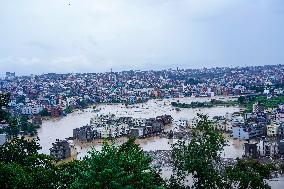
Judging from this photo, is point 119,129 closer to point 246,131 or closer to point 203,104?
point 246,131

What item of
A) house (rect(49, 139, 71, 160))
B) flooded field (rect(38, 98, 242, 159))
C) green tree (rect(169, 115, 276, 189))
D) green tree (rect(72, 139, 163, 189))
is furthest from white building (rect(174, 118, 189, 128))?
green tree (rect(72, 139, 163, 189))

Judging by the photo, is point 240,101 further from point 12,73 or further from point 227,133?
point 12,73

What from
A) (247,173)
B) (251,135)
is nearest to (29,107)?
(251,135)

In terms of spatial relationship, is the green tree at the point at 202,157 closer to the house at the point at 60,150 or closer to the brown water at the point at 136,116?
the brown water at the point at 136,116

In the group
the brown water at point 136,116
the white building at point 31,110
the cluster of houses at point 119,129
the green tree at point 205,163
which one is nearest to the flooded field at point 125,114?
the brown water at point 136,116

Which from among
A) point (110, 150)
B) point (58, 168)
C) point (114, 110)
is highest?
point (110, 150)
